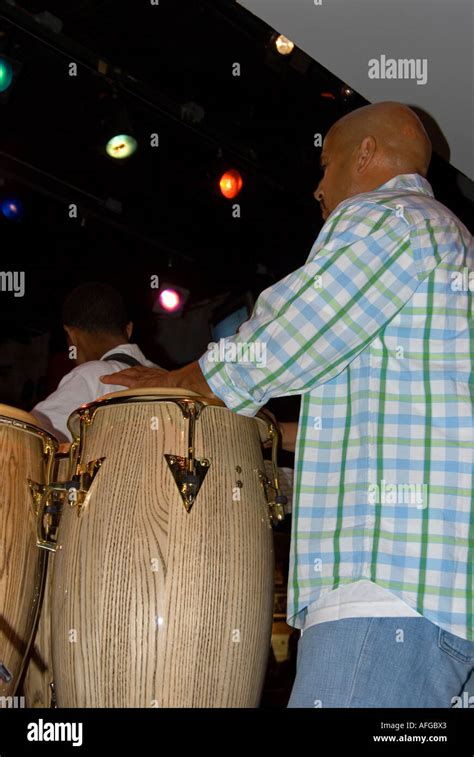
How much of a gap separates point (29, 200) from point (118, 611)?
3529 mm

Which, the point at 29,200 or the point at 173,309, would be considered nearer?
the point at 29,200

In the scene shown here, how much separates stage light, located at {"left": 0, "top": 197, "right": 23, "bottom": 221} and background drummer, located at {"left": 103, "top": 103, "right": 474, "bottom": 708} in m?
3.56

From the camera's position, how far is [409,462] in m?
1.31

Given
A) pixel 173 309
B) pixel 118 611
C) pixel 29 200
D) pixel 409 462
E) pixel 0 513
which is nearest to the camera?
pixel 409 462

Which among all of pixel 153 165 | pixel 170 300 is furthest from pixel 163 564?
pixel 170 300

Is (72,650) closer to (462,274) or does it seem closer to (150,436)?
(150,436)

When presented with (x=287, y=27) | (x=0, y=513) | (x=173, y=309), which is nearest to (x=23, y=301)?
(x=173, y=309)

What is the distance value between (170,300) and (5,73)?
6.97 feet

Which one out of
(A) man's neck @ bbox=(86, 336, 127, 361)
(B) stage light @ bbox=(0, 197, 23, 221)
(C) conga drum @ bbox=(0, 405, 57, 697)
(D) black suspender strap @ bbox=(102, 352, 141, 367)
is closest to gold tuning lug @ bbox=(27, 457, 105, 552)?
(C) conga drum @ bbox=(0, 405, 57, 697)

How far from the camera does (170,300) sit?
5.52 metres

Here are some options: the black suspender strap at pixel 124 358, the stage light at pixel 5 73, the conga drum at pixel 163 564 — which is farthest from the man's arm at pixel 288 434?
the stage light at pixel 5 73

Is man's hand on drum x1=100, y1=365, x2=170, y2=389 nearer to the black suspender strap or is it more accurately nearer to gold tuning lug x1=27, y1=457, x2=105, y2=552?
gold tuning lug x1=27, y1=457, x2=105, y2=552

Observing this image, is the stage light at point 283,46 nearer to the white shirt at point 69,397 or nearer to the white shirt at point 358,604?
the white shirt at point 69,397

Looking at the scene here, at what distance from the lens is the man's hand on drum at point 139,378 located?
5.69ft
